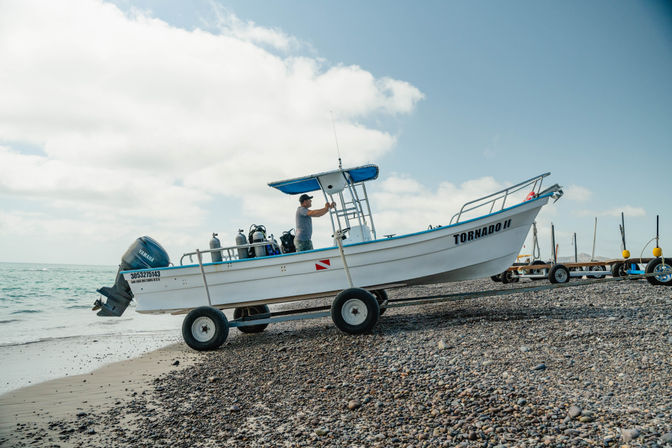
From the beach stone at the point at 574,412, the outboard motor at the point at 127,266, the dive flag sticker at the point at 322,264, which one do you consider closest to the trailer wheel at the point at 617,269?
the dive flag sticker at the point at 322,264

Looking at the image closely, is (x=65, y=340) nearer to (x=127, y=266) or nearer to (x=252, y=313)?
(x=127, y=266)

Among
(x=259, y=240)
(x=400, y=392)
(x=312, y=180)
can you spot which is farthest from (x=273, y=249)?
(x=400, y=392)

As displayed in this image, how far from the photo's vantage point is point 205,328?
8.04 m

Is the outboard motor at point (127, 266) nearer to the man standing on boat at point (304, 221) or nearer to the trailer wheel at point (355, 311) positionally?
the man standing on boat at point (304, 221)

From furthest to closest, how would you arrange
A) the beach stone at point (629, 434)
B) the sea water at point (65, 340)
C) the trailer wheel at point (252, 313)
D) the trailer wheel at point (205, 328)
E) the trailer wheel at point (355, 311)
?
the trailer wheel at point (252, 313) → the sea water at point (65, 340) → the trailer wheel at point (205, 328) → the trailer wheel at point (355, 311) → the beach stone at point (629, 434)

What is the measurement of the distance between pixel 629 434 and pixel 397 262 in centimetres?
514

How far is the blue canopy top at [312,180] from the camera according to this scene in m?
8.47

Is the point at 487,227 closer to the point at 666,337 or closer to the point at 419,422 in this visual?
the point at 666,337

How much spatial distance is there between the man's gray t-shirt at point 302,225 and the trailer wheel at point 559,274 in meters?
9.99

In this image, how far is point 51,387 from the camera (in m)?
6.85

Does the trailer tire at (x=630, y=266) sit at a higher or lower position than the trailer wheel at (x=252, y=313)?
lower

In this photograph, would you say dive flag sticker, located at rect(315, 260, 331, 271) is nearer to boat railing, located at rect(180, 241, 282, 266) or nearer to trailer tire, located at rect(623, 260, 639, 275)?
boat railing, located at rect(180, 241, 282, 266)

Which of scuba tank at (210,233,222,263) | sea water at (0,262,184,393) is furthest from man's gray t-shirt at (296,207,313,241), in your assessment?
sea water at (0,262,184,393)

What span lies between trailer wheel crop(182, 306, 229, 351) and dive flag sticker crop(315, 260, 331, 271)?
1997 millimetres
